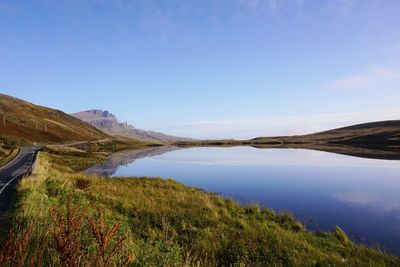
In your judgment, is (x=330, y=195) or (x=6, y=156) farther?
(x=6, y=156)

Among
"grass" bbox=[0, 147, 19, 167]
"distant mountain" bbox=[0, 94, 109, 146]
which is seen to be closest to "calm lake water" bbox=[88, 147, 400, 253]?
"grass" bbox=[0, 147, 19, 167]

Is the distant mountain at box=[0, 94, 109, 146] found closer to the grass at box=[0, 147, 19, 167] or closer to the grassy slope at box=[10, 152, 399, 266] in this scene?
the grass at box=[0, 147, 19, 167]

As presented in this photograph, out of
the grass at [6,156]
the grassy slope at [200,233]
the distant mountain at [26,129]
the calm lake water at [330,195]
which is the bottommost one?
the calm lake water at [330,195]

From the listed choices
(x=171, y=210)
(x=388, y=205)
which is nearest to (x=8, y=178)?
(x=171, y=210)

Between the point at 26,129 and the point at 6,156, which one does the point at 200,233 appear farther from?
the point at 26,129

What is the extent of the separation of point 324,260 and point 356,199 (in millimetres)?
16628

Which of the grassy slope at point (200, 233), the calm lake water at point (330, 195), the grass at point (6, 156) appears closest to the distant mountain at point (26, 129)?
the grass at point (6, 156)

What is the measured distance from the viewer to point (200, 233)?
607 inches

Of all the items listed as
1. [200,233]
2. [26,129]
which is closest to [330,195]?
[200,233]

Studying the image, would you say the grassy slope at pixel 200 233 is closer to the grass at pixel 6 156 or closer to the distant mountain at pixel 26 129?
the grass at pixel 6 156

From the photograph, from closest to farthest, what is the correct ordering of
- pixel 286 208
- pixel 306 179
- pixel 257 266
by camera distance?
pixel 257 266 < pixel 286 208 < pixel 306 179

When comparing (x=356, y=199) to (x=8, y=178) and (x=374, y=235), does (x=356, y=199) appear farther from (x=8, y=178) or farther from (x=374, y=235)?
(x=8, y=178)

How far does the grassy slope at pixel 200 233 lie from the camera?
1015 centimetres

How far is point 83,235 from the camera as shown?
391 inches
